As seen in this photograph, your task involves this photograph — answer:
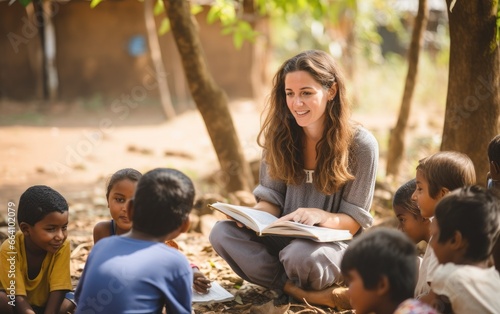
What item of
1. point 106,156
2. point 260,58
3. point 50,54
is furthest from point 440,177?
point 50,54

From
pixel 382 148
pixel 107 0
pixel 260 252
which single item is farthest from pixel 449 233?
pixel 107 0

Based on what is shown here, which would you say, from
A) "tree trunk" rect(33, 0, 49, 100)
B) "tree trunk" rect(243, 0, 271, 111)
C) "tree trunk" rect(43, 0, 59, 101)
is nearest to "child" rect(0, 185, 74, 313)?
"tree trunk" rect(243, 0, 271, 111)

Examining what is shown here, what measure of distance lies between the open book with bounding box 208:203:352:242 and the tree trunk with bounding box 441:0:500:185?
4.55 ft

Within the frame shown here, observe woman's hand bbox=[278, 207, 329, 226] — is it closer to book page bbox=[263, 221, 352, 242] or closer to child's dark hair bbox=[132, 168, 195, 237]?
book page bbox=[263, 221, 352, 242]

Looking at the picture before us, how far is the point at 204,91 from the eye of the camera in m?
5.39

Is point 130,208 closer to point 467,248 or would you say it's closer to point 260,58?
point 467,248

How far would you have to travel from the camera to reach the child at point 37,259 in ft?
10.1

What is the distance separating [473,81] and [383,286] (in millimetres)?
2317

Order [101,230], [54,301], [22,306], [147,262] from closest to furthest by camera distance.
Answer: [147,262]
[22,306]
[54,301]
[101,230]

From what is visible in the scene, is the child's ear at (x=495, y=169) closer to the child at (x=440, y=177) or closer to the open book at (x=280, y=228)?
the child at (x=440, y=177)

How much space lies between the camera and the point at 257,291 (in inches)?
152

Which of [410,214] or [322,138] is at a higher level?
[322,138]

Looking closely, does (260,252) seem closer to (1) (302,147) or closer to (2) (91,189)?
(1) (302,147)

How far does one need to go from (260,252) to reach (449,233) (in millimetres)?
1378
